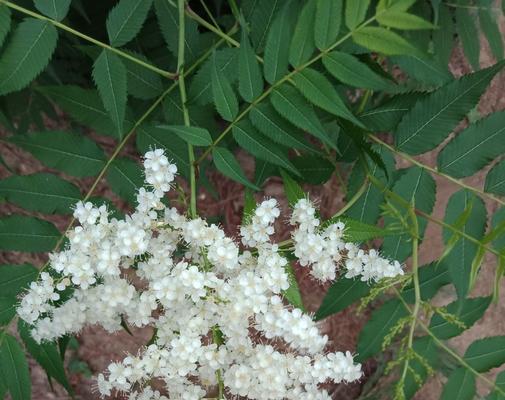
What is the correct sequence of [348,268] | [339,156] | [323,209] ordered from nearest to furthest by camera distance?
[348,268] → [339,156] → [323,209]

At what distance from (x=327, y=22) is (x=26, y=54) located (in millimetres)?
885

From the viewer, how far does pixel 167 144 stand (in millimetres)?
2088

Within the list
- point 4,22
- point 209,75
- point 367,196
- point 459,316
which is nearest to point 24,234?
point 4,22

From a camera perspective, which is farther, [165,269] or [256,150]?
[256,150]

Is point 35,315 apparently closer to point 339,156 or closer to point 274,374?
point 274,374

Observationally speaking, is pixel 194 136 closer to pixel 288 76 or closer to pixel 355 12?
pixel 288 76

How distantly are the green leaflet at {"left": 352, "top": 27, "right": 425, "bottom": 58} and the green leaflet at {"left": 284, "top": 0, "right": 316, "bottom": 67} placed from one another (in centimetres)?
14

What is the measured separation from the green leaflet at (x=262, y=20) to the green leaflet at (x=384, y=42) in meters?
0.54

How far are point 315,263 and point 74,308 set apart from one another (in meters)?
0.69

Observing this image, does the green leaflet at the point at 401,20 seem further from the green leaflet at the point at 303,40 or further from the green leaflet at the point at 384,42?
the green leaflet at the point at 303,40

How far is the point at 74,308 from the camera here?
1.72m

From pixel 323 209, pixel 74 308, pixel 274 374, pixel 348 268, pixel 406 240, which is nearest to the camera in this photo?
pixel 274 374

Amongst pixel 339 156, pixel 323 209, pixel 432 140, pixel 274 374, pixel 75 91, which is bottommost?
pixel 274 374

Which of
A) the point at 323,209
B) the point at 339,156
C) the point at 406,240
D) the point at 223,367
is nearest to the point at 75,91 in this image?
the point at 339,156
